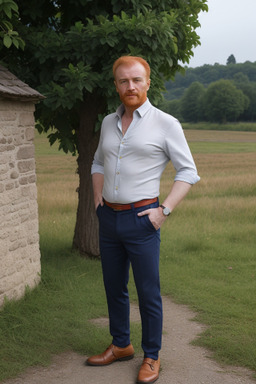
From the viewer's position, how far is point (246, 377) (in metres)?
4.91

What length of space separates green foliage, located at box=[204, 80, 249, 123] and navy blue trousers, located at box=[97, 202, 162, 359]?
97978 millimetres

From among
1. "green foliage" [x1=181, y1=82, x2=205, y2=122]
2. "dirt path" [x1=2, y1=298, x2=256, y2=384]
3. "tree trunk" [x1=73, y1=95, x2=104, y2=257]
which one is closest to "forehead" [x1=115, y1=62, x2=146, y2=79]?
"dirt path" [x1=2, y1=298, x2=256, y2=384]

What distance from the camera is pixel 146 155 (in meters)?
4.33

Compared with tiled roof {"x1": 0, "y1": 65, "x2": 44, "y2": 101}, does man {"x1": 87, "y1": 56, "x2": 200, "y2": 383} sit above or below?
below

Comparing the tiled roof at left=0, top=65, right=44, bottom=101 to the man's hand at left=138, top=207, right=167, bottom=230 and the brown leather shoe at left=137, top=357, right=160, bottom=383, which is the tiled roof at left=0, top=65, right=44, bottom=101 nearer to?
the man's hand at left=138, top=207, right=167, bottom=230

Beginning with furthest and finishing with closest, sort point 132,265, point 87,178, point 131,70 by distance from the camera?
1. point 87,178
2. point 132,265
3. point 131,70

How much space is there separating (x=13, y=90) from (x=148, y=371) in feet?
11.5

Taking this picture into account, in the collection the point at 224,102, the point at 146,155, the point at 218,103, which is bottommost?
the point at 218,103

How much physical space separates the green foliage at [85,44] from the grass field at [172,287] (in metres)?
2.31

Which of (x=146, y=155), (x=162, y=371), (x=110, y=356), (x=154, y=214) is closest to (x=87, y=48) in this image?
(x=146, y=155)

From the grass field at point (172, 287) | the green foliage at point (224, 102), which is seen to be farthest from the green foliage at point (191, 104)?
the grass field at point (172, 287)

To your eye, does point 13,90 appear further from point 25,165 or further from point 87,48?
point 87,48

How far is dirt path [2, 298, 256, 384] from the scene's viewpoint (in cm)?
481

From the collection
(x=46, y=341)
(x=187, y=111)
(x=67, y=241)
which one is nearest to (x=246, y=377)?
(x=46, y=341)
